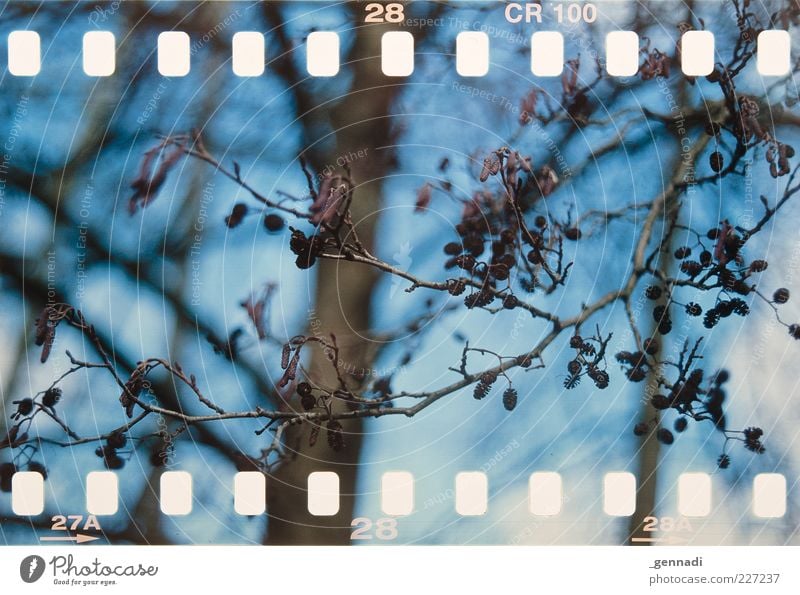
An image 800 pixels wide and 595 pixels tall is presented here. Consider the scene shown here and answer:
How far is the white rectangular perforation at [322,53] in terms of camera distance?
5.03 feet

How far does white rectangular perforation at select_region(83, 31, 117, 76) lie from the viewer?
154 centimetres

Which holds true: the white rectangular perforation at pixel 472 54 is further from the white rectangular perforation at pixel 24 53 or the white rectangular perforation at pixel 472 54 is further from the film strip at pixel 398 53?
the white rectangular perforation at pixel 24 53

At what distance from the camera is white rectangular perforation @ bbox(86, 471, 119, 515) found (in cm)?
155

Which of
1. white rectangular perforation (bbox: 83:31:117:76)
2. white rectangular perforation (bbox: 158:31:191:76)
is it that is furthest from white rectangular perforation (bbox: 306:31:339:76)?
white rectangular perforation (bbox: 83:31:117:76)

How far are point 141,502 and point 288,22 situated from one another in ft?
2.63

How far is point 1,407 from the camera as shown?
1541 millimetres

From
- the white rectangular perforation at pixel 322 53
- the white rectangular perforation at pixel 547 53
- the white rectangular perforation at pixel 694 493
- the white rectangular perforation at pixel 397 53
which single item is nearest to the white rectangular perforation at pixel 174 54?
the white rectangular perforation at pixel 322 53

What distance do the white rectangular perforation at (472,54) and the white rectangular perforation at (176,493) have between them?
0.79m

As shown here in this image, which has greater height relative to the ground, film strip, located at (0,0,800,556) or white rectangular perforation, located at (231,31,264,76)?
white rectangular perforation, located at (231,31,264,76)

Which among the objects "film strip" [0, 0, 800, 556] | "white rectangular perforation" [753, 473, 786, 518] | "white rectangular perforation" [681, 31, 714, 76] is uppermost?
"white rectangular perforation" [681, 31, 714, 76]

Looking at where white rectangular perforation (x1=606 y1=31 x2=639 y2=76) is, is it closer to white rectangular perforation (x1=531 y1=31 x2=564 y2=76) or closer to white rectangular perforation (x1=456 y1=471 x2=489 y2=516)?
white rectangular perforation (x1=531 y1=31 x2=564 y2=76)
